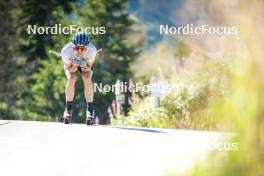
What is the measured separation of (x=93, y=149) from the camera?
17.8 ft

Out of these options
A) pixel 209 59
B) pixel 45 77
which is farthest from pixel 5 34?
pixel 209 59

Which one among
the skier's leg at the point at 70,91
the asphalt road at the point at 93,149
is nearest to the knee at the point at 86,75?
the skier's leg at the point at 70,91

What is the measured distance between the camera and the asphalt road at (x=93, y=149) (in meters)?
4.84

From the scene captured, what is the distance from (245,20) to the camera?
252 cm

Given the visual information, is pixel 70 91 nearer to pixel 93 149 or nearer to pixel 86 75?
pixel 86 75

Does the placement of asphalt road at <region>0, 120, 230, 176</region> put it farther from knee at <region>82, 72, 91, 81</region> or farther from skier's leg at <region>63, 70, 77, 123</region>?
knee at <region>82, 72, 91, 81</region>

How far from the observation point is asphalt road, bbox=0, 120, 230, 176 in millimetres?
4844

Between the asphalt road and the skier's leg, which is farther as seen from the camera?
the skier's leg

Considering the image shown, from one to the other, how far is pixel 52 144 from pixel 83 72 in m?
0.92
